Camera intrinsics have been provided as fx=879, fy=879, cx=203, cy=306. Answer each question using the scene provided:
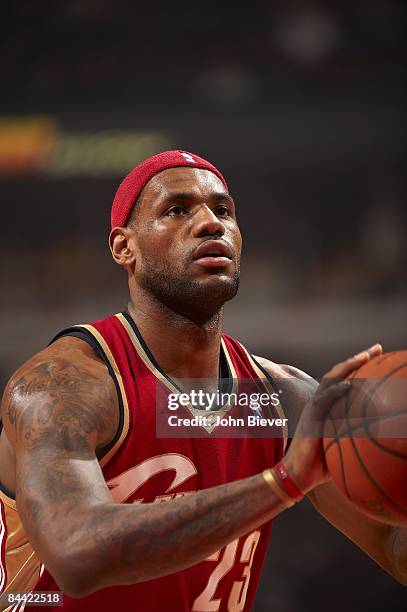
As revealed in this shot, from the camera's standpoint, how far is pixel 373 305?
8891mm

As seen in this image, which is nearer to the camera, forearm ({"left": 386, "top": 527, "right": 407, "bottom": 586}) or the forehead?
forearm ({"left": 386, "top": 527, "right": 407, "bottom": 586})

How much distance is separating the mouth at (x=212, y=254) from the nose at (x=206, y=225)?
0.05 metres

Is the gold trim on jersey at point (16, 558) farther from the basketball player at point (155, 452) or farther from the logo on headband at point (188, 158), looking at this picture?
the logo on headband at point (188, 158)

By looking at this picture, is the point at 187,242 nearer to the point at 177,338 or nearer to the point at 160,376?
the point at 177,338

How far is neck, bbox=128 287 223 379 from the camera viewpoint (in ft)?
9.59

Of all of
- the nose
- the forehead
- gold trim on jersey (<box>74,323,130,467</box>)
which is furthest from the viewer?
the forehead

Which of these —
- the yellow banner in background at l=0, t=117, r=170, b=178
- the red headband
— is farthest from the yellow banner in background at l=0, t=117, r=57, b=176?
the red headband

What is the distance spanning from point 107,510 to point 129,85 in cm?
828

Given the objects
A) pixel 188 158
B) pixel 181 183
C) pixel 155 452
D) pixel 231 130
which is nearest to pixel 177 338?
pixel 155 452

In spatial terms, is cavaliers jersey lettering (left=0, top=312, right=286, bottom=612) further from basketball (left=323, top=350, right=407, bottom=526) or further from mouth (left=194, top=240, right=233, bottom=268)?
basketball (left=323, top=350, right=407, bottom=526)

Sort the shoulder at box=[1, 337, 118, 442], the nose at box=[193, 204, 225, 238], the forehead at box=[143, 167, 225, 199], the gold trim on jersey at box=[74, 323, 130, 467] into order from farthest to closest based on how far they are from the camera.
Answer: the forehead at box=[143, 167, 225, 199] < the nose at box=[193, 204, 225, 238] < the gold trim on jersey at box=[74, 323, 130, 467] < the shoulder at box=[1, 337, 118, 442]

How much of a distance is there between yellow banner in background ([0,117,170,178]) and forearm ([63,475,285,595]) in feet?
24.8

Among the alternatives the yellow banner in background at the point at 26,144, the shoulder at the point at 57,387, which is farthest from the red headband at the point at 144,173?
the yellow banner in background at the point at 26,144

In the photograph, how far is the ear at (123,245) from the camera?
3.08 meters
